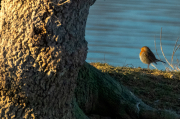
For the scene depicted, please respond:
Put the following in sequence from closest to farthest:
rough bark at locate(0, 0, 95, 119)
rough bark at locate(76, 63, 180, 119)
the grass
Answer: rough bark at locate(0, 0, 95, 119) < rough bark at locate(76, 63, 180, 119) < the grass

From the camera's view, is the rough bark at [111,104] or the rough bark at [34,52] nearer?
the rough bark at [34,52]

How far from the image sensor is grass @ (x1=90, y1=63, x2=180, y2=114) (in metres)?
3.04

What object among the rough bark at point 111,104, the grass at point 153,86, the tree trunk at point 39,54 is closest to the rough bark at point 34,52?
the tree trunk at point 39,54

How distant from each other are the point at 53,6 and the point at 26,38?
0.81 ft

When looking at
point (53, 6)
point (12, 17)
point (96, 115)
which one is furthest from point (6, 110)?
point (96, 115)

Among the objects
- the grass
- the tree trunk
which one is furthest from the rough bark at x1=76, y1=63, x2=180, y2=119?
the tree trunk

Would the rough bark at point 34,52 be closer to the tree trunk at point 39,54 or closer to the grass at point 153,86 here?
the tree trunk at point 39,54

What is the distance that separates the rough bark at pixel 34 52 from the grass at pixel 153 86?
5.60 feet

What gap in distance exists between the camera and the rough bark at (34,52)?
150cm

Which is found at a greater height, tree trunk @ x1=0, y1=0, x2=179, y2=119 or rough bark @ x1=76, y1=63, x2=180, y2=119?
tree trunk @ x1=0, y1=0, x2=179, y2=119

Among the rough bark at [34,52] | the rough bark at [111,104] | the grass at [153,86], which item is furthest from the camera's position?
the grass at [153,86]

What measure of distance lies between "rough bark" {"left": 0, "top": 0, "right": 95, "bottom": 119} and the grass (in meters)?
1.71

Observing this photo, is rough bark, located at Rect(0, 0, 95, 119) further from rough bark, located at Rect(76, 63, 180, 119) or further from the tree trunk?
rough bark, located at Rect(76, 63, 180, 119)

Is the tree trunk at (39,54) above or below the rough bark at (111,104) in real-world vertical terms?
above
